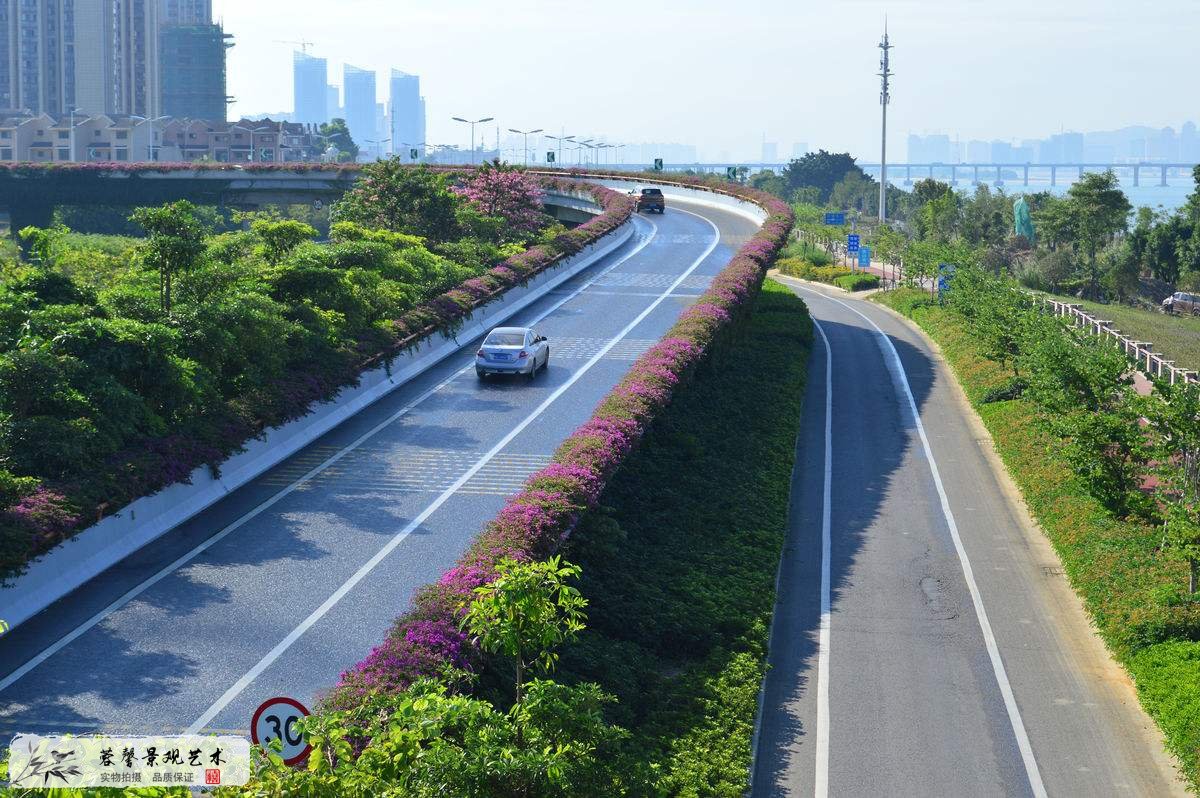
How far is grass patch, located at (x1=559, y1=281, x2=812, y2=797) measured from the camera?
19438 millimetres

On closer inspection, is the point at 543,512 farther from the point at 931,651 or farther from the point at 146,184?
the point at 146,184

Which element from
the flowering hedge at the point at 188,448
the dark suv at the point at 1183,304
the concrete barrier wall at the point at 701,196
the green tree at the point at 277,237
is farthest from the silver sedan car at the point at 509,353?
the dark suv at the point at 1183,304

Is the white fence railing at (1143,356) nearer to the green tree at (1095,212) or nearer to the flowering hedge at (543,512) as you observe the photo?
the flowering hedge at (543,512)

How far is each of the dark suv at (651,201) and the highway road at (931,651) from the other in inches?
1974

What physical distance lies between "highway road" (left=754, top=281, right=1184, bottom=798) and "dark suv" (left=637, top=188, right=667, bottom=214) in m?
50.1

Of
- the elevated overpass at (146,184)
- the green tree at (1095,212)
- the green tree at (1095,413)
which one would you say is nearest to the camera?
the green tree at (1095,413)

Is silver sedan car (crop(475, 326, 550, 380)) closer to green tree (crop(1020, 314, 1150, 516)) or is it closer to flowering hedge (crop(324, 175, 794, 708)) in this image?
flowering hedge (crop(324, 175, 794, 708))

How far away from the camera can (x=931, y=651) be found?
24484 mm

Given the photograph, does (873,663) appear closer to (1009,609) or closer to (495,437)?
(1009,609)

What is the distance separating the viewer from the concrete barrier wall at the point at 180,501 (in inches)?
820

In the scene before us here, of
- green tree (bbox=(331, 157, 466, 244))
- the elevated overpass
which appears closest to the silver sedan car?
green tree (bbox=(331, 157, 466, 244))

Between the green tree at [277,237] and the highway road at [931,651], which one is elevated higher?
the green tree at [277,237]

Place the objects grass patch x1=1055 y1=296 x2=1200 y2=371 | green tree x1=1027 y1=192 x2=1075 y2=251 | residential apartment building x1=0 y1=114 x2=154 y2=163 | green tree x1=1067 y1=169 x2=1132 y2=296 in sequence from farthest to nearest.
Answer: residential apartment building x1=0 y1=114 x2=154 y2=163, green tree x1=1027 y1=192 x2=1075 y2=251, green tree x1=1067 y1=169 x2=1132 y2=296, grass patch x1=1055 y1=296 x2=1200 y2=371

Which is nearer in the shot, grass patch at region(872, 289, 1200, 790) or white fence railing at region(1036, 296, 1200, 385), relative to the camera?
grass patch at region(872, 289, 1200, 790)
